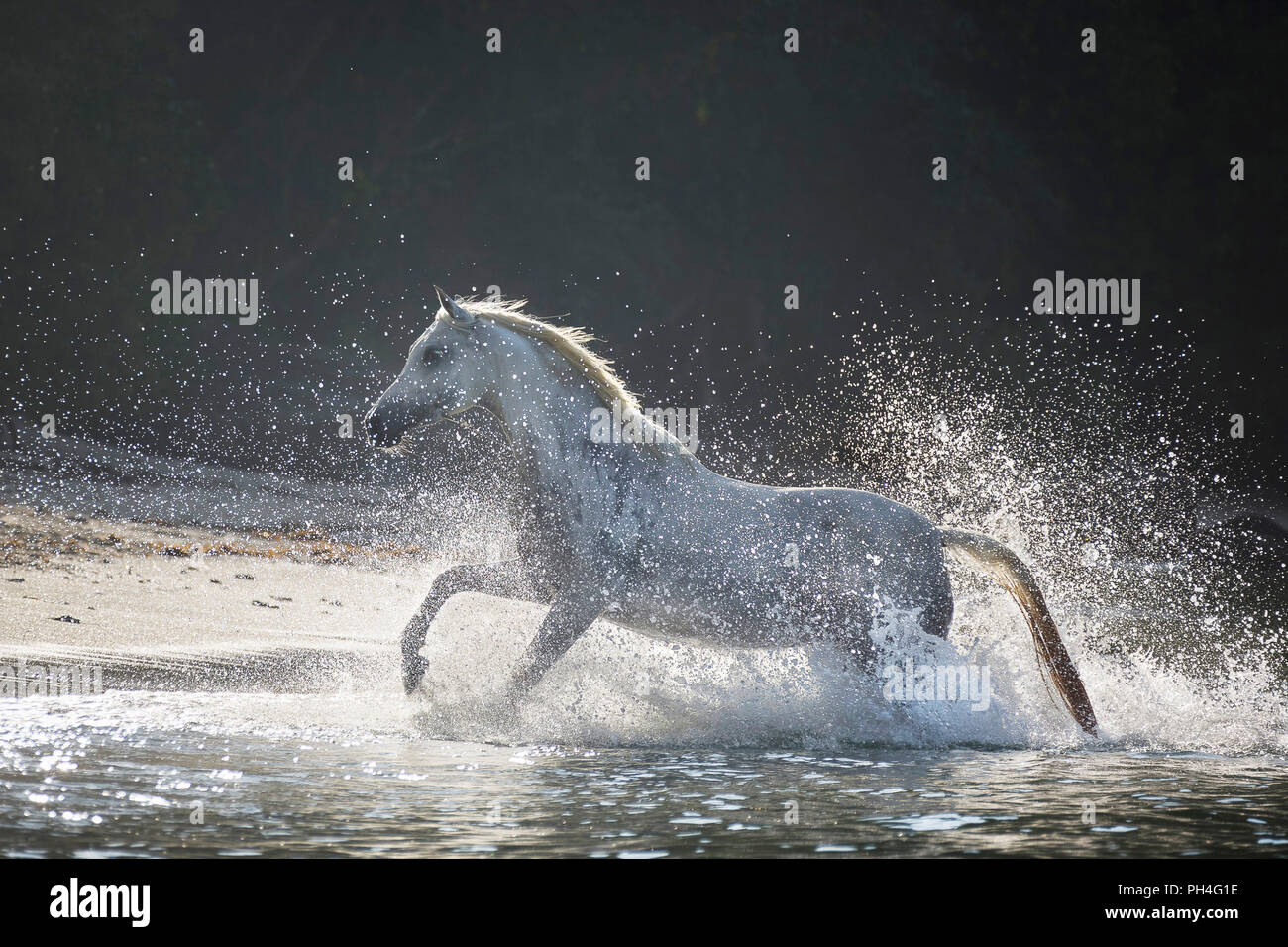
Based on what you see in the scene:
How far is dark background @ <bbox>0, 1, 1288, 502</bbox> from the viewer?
18.9m

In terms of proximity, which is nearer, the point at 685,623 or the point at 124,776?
the point at 124,776

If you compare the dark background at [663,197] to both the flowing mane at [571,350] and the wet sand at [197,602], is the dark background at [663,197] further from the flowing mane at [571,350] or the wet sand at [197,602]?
the flowing mane at [571,350]

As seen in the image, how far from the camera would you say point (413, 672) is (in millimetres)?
5359

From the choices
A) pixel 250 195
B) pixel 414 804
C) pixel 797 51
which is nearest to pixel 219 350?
pixel 250 195

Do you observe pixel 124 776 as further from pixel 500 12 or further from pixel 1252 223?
pixel 1252 223

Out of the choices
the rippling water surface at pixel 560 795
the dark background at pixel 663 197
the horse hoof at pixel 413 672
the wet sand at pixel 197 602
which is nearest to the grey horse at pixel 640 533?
the horse hoof at pixel 413 672

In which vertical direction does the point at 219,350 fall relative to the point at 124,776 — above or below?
above

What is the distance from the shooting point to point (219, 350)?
18.7 metres

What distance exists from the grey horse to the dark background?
458 inches

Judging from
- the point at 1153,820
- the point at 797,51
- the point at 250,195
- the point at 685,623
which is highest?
the point at 797,51

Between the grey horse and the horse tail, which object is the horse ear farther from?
the horse tail

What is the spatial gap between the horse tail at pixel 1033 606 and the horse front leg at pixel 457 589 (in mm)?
1802

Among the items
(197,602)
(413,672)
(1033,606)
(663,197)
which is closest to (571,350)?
(413,672)

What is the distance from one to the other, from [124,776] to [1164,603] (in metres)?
12.4
